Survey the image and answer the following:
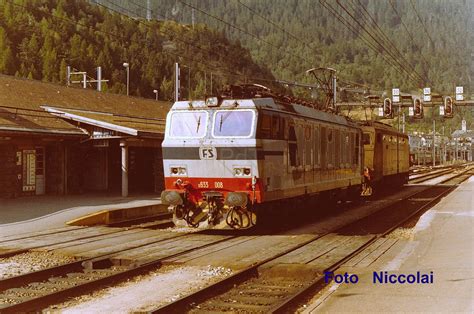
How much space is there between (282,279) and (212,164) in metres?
5.26

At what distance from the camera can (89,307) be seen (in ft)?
26.3

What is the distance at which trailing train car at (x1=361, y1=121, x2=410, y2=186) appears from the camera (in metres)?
26.7

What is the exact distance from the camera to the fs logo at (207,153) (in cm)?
1473

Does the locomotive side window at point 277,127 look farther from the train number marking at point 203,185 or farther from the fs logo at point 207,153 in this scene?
the train number marking at point 203,185

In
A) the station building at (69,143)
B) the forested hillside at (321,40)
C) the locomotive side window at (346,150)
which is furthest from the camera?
the forested hillside at (321,40)

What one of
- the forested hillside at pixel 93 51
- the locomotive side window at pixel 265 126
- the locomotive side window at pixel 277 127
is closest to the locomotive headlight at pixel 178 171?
the locomotive side window at pixel 265 126

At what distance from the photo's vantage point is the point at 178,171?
49.9 ft

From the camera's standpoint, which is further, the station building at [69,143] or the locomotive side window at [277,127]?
the station building at [69,143]

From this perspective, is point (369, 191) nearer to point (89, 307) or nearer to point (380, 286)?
point (380, 286)

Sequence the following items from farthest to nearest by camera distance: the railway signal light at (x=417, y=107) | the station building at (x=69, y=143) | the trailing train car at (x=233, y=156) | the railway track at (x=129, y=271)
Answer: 1. the railway signal light at (x=417, y=107)
2. the station building at (x=69, y=143)
3. the trailing train car at (x=233, y=156)
4. the railway track at (x=129, y=271)

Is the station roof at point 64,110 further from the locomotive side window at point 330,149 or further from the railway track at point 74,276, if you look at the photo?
the railway track at point 74,276

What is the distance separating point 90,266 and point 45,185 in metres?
16.1

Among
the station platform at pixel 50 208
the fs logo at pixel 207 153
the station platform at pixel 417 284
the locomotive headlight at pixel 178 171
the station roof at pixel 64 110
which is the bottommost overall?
the station platform at pixel 417 284

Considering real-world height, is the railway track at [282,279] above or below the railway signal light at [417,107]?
below
